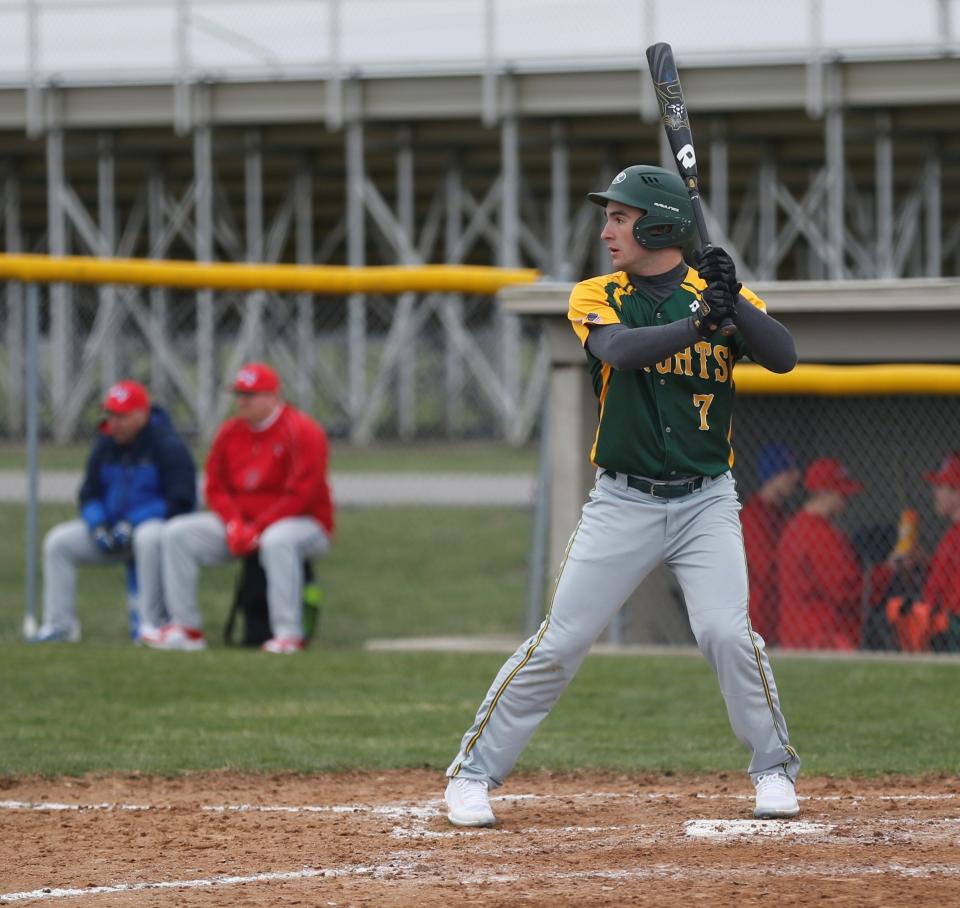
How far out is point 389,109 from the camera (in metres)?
24.3

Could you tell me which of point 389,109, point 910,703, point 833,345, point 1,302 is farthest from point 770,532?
point 389,109

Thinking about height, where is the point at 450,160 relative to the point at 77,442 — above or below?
above

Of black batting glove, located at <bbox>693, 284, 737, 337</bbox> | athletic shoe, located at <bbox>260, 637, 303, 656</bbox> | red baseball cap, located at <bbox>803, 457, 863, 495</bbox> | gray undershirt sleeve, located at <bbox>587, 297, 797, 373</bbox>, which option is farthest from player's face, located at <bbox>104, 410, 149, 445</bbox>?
black batting glove, located at <bbox>693, 284, 737, 337</bbox>

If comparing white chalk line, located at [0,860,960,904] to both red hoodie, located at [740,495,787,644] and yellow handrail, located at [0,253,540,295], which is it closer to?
red hoodie, located at [740,495,787,644]

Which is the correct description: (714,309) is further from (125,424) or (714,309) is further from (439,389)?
(439,389)

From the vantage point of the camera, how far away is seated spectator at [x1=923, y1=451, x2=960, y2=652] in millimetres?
8469

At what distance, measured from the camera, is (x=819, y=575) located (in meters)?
8.70

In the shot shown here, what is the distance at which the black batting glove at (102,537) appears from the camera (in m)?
9.22

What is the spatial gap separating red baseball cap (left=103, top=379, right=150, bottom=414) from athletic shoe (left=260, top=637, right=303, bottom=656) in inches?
58.2

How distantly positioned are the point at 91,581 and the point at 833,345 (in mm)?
6394

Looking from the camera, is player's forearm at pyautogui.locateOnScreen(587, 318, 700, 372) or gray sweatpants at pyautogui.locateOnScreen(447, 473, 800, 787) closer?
player's forearm at pyautogui.locateOnScreen(587, 318, 700, 372)

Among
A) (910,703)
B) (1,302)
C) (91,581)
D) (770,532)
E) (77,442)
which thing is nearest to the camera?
(910,703)

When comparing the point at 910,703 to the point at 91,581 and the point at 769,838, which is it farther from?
the point at 91,581

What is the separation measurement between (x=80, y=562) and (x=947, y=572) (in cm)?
461
